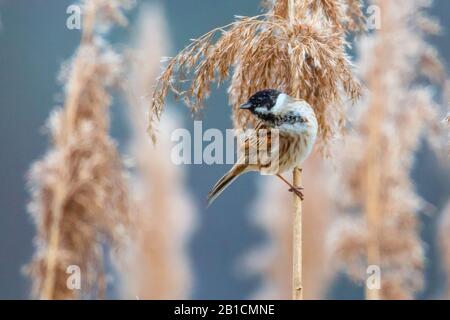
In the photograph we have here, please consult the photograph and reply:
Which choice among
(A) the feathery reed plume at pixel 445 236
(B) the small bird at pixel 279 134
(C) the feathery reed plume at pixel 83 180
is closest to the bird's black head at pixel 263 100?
(B) the small bird at pixel 279 134

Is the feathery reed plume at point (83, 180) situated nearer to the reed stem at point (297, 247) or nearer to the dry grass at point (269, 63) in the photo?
the dry grass at point (269, 63)

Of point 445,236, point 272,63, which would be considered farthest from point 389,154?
point 272,63

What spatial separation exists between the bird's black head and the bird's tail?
0.70 ft

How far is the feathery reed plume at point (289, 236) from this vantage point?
2916mm

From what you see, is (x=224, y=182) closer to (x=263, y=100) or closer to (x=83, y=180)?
(x=263, y=100)

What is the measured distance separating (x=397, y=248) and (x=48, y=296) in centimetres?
145

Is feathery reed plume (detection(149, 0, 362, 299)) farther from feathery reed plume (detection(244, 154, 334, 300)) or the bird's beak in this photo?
feathery reed plume (detection(244, 154, 334, 300))

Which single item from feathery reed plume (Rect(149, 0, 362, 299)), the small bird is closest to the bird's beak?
the small bird

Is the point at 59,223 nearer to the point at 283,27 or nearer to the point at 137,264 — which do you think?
the point at 137,264

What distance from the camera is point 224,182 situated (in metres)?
1.97

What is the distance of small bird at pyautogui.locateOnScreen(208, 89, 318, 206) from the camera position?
1886 millimetres

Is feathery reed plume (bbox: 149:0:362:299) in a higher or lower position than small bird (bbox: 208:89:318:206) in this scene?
higher

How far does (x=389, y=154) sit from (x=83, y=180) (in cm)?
128
